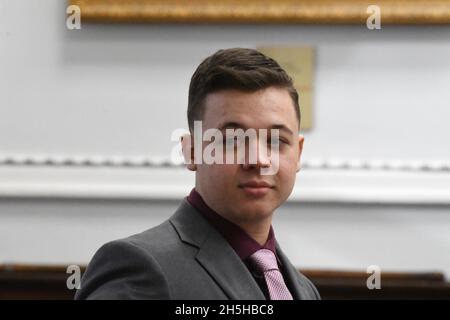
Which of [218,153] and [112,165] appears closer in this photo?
[218,153]

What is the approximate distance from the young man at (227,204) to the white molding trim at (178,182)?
0.81 metres

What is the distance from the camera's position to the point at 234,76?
2.69 ft

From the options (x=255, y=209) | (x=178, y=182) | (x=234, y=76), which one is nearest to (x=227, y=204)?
(x=255, y=209)

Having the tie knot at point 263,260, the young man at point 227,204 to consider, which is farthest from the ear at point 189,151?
the tie knot at point 263,260

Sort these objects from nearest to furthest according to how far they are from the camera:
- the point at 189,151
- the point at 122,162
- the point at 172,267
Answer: the point at 172,267
the point at 189,151
the point at 122,162

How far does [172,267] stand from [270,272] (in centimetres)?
13

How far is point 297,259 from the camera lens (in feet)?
5.48

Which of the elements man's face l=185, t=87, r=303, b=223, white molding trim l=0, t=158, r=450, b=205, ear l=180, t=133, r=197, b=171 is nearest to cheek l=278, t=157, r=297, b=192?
man's face l=185, t=87, r=303, b=223

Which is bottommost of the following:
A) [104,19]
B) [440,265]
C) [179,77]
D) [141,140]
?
[440,265]

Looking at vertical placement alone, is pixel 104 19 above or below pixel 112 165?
above

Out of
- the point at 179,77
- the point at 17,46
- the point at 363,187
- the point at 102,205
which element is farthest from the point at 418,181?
the point at 17,46

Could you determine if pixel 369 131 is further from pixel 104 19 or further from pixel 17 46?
pixel 17 46

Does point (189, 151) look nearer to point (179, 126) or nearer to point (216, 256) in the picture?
point (216, 256)
